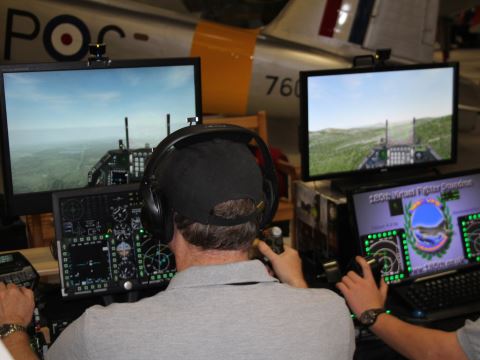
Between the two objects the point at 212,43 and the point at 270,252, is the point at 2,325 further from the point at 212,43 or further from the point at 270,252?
the point at 212,43

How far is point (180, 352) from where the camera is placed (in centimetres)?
83

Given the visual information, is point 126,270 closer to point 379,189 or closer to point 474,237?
point 379,189

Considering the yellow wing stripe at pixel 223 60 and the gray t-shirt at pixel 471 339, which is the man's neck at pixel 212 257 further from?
the yellow wing stripe at pixel 223 60

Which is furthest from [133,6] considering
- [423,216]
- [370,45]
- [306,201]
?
[423,216]

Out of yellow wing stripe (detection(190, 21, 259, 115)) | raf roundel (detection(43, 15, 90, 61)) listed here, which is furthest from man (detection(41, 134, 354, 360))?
yellow wing stripe (detection(190, 21, 259, 115))

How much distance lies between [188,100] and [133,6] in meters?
2.47

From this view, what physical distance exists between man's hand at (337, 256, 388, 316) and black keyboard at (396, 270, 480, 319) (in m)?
0.20

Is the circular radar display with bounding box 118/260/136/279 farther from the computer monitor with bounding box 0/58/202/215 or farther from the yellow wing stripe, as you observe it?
the yellow wing stripe

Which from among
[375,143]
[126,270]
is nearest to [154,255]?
[126,270]

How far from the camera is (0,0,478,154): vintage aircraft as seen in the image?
3381 millimetres

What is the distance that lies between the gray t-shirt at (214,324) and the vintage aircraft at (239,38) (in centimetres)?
267

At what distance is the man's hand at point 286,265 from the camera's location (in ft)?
4.47

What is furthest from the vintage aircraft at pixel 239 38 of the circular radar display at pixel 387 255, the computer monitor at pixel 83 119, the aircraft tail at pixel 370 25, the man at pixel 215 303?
the man at pixel 215 303

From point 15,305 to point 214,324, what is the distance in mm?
530
